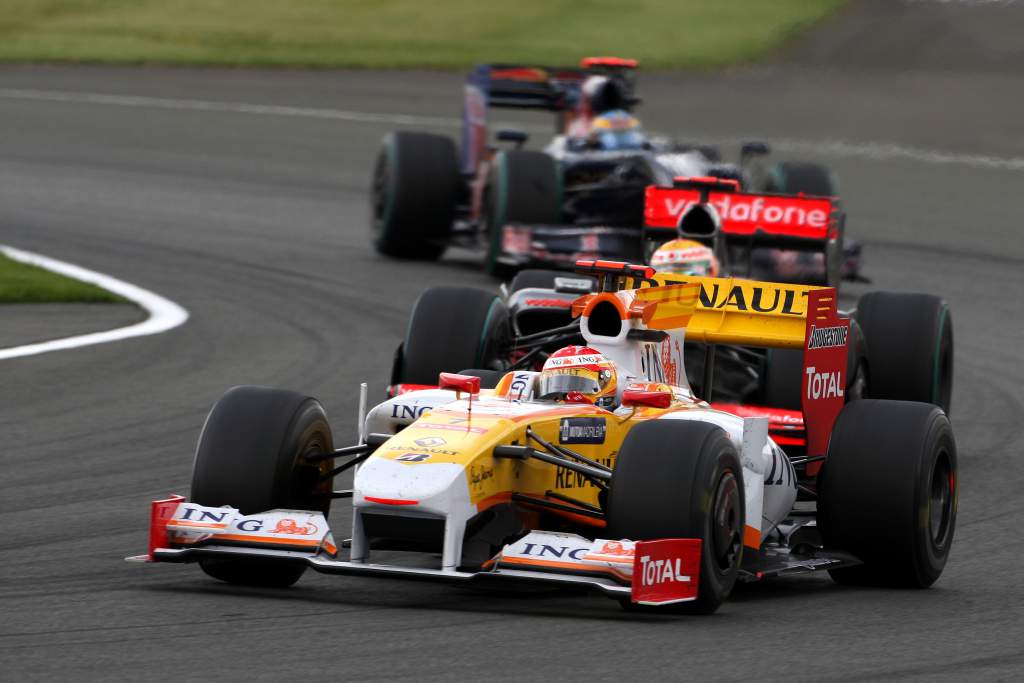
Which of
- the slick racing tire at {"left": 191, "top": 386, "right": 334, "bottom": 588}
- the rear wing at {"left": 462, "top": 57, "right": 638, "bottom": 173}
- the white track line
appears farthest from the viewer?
the rear wing at {"left": 462, "top": 57, "right": 638, "bottom": 173}

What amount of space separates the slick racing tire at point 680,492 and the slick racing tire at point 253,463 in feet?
4.57

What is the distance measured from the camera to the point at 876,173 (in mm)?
31328

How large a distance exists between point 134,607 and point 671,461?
2196 mm

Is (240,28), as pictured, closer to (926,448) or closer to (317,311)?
(317,311)

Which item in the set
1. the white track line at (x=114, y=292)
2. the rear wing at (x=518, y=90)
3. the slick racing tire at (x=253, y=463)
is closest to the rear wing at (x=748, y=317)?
the slick racing tire at (x=253, y=463)

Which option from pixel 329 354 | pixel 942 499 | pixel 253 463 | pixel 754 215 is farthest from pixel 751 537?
pixel 329 354

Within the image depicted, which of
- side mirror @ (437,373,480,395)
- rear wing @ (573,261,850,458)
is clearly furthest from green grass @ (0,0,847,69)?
side mirror @ (437,373,480,395)

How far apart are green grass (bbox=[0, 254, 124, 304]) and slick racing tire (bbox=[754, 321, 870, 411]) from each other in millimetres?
7448

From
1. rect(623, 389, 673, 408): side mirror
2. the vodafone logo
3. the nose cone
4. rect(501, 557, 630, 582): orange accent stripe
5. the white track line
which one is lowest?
the white track line

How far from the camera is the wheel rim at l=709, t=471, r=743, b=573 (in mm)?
8289

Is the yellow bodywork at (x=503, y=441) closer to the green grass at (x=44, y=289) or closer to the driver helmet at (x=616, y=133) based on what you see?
the green grass at (x=44, y=289)

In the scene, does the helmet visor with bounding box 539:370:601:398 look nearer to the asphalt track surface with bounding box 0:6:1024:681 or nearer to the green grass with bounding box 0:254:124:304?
the asphalt track surface with bounding box 0:6:1024:681

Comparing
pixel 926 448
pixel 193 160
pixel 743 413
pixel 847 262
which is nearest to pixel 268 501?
pixel 926 448

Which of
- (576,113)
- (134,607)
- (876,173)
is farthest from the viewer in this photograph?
(876,173)
